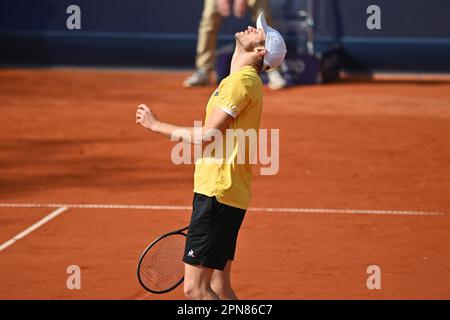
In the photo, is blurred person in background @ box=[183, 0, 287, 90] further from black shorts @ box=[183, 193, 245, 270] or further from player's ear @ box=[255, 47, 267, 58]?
black shorts @ box=[183, 193, 245, 270]

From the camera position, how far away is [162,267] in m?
5.95

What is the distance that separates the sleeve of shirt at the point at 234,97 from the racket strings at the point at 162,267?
1.09m

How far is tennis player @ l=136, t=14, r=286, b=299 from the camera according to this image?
209 inches

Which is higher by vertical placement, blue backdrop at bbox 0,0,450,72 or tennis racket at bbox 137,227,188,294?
blue backdrop at bbox 0,0,450,72

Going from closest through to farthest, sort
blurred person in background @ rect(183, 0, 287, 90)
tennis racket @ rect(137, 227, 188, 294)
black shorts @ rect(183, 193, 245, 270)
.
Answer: black shorts @ rect(183, 193, 245, 270), tennis racket @ rect(137, 227, 188, 294), blurred person in background @ rect(183, 0, 287, 90)

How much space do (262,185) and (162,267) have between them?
4.37m

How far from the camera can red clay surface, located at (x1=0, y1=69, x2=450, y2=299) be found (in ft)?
23.9

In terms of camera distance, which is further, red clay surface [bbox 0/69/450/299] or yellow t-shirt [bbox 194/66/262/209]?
red clay surface [bbox 0/69/450/299]

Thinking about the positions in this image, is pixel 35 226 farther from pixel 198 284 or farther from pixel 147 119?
pixel 147 119

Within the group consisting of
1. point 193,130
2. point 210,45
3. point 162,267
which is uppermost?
point 193,130

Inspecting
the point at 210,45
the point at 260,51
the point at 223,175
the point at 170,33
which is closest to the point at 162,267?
the point at 223,175

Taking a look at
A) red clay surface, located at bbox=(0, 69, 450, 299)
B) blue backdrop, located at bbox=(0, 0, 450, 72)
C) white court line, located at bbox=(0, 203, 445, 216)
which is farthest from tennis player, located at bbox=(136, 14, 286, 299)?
blue backdrop, located at bbox=(0, 0, 450, 72)

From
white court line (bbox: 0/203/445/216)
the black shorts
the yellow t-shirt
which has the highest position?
the yellow t-shirt

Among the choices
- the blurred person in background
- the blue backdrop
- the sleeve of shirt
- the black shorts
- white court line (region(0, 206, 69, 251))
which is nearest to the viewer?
the sleeve of shirt
